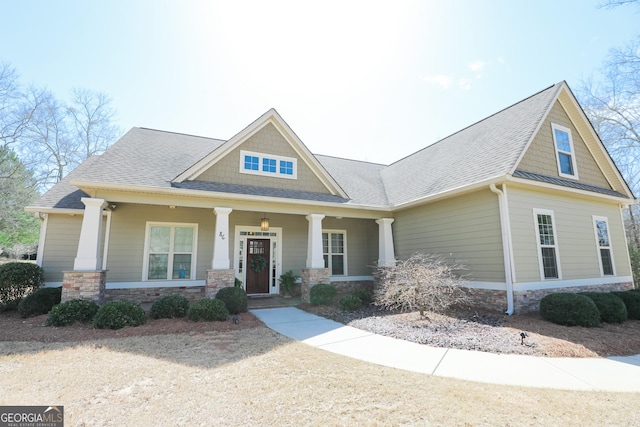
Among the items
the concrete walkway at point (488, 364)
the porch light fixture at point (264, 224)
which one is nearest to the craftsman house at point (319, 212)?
the porch light fixture at point (264, 224)

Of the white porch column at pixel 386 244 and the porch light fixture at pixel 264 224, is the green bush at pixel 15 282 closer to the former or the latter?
the porch light fixture at pixel 264 224

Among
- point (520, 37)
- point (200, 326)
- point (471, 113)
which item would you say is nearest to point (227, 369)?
point (200, 326)

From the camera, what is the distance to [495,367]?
4.42 meters

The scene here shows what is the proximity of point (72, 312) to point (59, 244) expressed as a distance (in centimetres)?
377

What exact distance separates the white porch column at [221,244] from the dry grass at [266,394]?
3844 mm

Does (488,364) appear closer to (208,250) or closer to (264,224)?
(264,224)

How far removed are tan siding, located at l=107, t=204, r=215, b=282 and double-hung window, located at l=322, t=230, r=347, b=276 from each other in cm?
460

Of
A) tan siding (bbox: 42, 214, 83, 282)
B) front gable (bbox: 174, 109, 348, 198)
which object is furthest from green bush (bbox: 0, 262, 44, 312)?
front gable (bbox: 174, 109, 348, 198)

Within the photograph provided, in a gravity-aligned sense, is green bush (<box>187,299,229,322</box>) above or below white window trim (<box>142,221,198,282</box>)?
below

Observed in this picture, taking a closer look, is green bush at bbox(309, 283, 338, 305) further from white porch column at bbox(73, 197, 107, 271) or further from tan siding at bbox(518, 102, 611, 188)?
tan siding at bbox(518, 102, 611, 188)

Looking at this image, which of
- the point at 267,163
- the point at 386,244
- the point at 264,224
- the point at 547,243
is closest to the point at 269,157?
the point at 267,163

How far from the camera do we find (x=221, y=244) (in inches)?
348

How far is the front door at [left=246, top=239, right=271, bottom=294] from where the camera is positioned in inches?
442

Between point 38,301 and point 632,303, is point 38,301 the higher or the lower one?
the higher one
